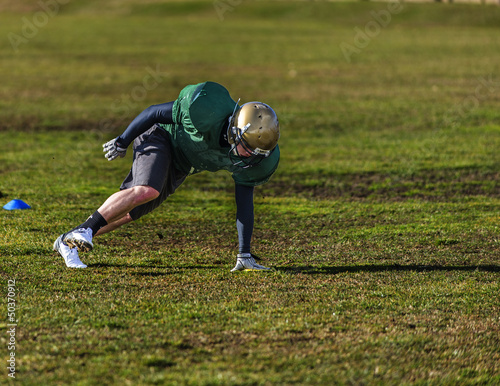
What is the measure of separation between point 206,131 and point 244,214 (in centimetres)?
101

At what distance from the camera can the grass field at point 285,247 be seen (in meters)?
5.12

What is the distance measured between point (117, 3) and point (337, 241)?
68581 millimetres

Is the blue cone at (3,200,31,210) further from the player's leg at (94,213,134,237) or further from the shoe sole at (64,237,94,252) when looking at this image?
the shoe sole at (64,237,94,252)

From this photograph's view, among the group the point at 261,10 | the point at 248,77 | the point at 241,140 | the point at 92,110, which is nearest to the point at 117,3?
the point at 261,10

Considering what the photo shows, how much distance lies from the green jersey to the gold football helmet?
20 cm

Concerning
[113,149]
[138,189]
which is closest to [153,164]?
[138,189]

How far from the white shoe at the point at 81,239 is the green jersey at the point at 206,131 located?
45.6 inches

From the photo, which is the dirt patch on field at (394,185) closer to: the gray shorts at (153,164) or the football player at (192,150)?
the football player at (192,150)

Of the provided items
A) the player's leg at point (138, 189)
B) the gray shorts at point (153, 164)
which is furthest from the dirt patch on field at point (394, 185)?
the player's leg at point (138, 189)

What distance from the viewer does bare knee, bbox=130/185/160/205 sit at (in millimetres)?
7059

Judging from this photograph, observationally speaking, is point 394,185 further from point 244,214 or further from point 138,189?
point 138,189

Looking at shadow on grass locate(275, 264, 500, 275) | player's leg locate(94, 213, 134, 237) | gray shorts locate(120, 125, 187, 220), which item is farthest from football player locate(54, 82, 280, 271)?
shadow on grass locate(275, 264, 500, 275)

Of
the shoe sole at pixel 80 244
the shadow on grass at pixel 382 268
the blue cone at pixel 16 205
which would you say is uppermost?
the shoe sole at pixel 80 244

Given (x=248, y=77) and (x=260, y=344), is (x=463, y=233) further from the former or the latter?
(x=248, y=77)
